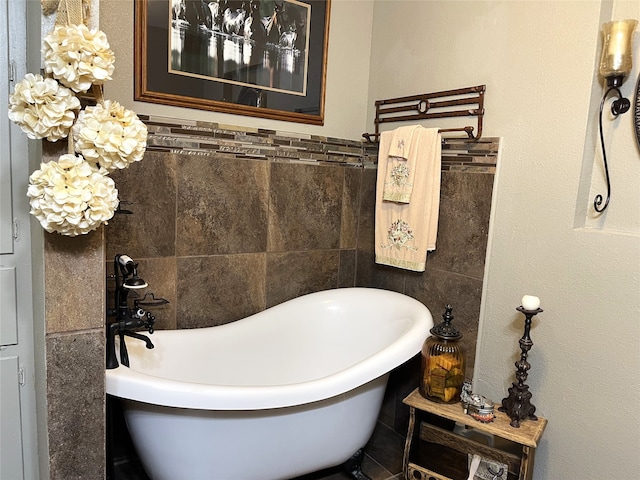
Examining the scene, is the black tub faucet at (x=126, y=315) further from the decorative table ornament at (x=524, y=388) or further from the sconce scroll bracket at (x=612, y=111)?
the sconce scroll bracket at (x=612, y=111)

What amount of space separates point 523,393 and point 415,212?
855mm

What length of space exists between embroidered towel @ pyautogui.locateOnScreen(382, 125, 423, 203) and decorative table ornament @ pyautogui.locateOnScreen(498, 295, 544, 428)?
0.72 meters

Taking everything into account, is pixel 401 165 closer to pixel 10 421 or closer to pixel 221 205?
pixel 221 205

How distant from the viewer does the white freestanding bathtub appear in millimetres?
1340

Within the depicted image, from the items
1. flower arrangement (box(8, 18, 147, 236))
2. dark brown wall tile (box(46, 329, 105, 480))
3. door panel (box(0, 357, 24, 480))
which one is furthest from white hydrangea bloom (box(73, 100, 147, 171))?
door panel (box(0, 357, 24, 480))

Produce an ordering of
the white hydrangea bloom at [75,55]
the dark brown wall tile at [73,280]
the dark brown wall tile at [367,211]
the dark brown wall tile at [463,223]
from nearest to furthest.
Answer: the white hydrangea bloom at [75,55]
the dark brown wall tile at [73,280]
the dark brown wall tile at [463,223]
the dark brown wall tile at [367,211]

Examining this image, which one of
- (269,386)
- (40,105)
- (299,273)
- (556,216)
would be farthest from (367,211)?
(40,105)

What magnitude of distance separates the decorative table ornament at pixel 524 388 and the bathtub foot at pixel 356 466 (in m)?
0.60

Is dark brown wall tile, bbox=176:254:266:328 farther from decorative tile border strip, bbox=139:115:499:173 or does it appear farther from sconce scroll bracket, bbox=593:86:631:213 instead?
sconce scroll bracket, bbox=593:86:631:213

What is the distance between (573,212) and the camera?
159 centimetres

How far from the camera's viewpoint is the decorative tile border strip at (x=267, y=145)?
1839 millimetres

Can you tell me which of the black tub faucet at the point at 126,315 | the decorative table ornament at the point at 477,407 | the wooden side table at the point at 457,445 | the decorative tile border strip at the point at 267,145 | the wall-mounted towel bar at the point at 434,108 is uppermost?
the wall-mounted towel bar at the point at 434,108

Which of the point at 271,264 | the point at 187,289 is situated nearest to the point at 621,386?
the point at 271,264

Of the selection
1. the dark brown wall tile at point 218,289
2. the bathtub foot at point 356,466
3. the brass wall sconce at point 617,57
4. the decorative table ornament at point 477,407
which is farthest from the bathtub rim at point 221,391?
the brass wall sconce at point 617,57
